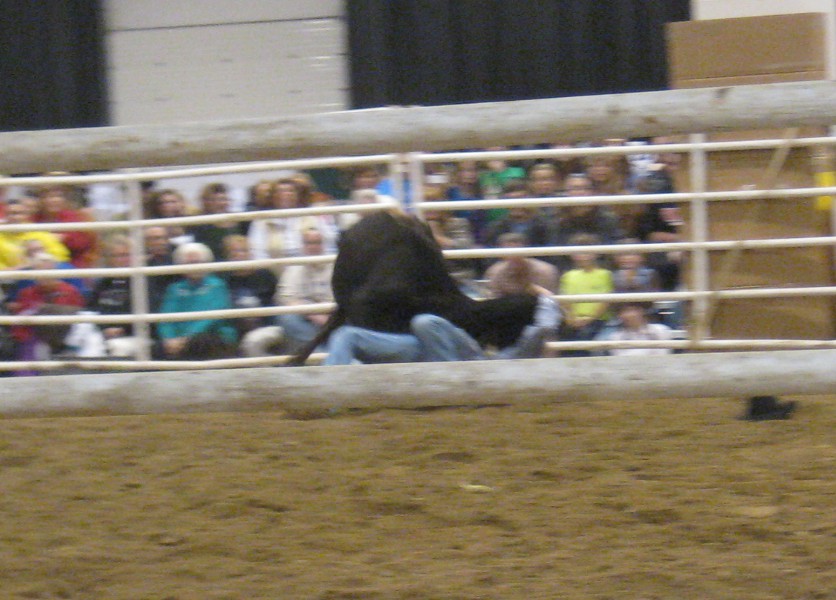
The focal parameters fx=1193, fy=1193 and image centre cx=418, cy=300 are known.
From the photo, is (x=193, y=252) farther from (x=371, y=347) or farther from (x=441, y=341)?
(x=441, y=341)

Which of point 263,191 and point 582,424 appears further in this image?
point 263,191

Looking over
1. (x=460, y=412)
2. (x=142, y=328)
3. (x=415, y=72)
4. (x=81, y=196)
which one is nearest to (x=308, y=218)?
(x=142, y=328)

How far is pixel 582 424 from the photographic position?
155 inches

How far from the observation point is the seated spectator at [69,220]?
7.17 metres

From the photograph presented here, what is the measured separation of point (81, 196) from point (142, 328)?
1140mm

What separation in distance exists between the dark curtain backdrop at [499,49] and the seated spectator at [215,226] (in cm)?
369

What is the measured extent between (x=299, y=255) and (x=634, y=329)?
1924 millimetres

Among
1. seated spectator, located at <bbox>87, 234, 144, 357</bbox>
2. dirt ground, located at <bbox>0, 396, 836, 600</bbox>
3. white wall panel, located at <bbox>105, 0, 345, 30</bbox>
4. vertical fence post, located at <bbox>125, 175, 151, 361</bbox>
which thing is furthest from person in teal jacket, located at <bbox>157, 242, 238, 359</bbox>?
white wall panel, located at <bbox>105, 0, 345, 30</bbox>

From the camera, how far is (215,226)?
6934 mm

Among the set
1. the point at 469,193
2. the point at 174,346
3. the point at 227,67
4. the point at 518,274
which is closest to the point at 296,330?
the point at 174,346

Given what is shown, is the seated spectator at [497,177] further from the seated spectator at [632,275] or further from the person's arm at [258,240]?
the person's arm at [258,240]

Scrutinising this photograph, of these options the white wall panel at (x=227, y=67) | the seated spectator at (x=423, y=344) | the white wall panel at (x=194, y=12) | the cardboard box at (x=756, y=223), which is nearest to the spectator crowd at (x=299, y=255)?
the cardboard box at (x=756, y=223)

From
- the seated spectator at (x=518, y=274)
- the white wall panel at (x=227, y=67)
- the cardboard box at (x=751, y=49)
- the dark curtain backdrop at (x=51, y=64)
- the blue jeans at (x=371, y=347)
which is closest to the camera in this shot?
the blue jeans at (x=371, y=347)

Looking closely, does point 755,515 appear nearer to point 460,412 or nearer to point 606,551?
point 606,551
